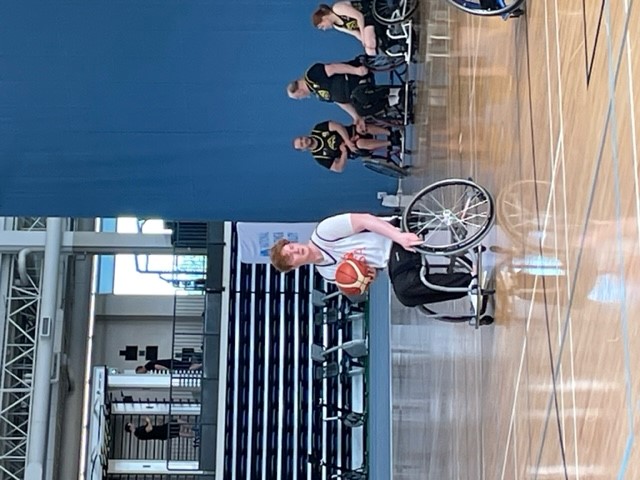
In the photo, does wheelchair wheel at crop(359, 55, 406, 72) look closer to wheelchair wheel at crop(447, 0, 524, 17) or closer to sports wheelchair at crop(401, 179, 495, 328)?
sports wheelchair at crop(401, 179, 495, 328)

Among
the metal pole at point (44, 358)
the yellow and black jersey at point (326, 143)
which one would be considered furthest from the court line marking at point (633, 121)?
the metal pole at point (44, 358)

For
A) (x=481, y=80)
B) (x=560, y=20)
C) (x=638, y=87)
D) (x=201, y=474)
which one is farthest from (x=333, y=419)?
(x=638, y=87)

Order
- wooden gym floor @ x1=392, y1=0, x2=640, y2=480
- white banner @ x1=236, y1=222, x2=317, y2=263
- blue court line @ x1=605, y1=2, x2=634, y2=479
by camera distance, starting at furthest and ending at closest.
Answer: white banner @ x1=236, y1=222, x2=317, y2=263 < wooden gym floor @ x1=392, y1=0, x2=640, y2=480 < blue court line @ x1=605, y1=2, x2=634, y2=479

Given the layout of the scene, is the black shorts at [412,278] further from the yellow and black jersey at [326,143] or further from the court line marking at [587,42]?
the yellow and black jersey at [326,143]

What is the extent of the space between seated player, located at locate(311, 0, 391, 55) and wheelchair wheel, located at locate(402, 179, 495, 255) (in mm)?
2809

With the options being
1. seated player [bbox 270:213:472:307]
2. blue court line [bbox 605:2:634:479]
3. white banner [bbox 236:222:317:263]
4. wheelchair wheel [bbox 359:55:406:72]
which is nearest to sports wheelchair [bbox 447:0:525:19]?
seated player [bbox 270:213:472:307]

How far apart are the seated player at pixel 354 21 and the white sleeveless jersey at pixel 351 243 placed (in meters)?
3.02

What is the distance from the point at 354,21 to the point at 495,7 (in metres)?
3.92

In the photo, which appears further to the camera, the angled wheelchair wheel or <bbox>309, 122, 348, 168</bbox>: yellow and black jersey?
the angled wheelchair wheel

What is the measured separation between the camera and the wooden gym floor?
9.32 feet

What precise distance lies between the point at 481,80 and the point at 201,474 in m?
11.7

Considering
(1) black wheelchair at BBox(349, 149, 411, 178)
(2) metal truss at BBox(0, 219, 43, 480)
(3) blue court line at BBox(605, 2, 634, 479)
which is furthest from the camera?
(2) metal truss at BBox(0, 219, 43, 480)

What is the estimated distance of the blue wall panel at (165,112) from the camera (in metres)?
9.30

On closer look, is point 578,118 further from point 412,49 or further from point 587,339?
point 412,49
